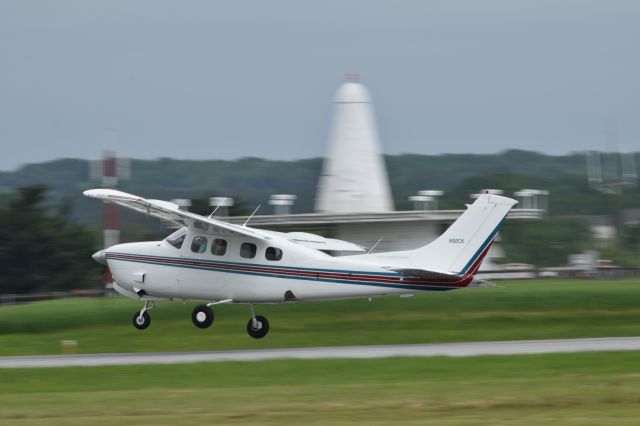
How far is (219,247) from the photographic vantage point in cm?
2667

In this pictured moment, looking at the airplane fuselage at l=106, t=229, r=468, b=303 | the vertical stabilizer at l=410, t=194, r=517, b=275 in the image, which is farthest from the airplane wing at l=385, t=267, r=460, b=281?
the airplane fuselage at l=106, t=229, r=468, b=303

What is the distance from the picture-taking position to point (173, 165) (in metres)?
176

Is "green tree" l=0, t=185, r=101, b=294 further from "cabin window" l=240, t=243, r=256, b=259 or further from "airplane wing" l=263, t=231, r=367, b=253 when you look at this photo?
"cabin window" l=240, t=243, r=256, b=259

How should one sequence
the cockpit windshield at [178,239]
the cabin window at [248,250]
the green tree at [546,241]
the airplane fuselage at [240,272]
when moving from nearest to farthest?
the airplane fuselage at [240,272]
the cabin window at [248,250]
the cockpit windshield at [178,239]
the green tree at [546,241]

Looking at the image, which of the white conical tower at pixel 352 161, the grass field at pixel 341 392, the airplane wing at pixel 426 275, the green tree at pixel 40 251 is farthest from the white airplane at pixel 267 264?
the green tree at pixel 40 251

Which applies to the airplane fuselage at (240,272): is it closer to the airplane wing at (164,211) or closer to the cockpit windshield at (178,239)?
the cockpit windshield at (178,239)

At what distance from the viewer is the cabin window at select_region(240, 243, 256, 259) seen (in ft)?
86.7

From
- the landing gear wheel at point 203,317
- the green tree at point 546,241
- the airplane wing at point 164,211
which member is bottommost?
the green tree at point 546,241

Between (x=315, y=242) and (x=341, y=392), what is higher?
(x=315, y=242)

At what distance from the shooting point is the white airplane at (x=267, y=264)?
82.2 feet

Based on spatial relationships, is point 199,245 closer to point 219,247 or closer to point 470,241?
point 219,247

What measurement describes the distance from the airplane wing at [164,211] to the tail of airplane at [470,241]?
3.93 metres

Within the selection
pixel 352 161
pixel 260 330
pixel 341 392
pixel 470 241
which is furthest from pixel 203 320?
pixel 352 161

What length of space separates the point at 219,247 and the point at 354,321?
31.7 ft
